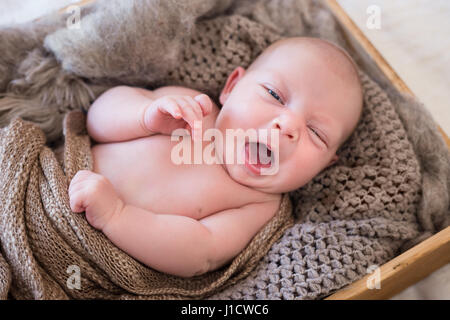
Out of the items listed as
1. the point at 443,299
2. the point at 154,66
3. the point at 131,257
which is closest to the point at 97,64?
the point at 154,66

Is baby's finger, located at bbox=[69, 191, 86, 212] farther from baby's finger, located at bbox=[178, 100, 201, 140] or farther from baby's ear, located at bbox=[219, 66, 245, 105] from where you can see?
baby's ear, located at bbox=[219, 66, 245, 105]

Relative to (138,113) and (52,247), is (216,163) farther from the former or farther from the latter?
(52,247)

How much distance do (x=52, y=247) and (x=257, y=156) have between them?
495mm

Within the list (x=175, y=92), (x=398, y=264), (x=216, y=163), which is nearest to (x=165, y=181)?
(x=216, y=163)

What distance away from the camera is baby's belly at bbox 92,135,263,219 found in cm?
101

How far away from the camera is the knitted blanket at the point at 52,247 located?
885 mm

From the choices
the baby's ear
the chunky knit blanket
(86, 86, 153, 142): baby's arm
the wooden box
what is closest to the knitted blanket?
the chunky knit blanket

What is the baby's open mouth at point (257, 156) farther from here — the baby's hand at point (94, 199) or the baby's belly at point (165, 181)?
the baby's hand at point (94, 199)

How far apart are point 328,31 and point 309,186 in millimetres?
493

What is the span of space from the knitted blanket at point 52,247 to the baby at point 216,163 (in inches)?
1.3

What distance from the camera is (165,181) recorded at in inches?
40.1

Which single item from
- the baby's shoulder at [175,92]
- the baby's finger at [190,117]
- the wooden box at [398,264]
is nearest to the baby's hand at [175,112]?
the baby's finger at [190,117]

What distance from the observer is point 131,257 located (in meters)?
0.95
